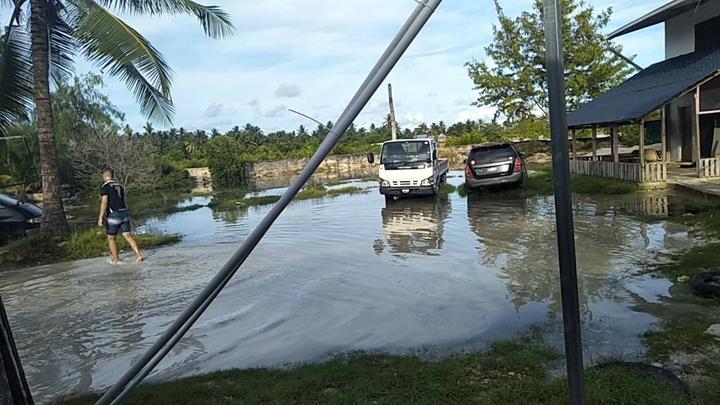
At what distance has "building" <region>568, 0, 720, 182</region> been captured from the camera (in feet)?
55.0

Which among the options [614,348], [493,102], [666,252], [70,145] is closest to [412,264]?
[666,252]

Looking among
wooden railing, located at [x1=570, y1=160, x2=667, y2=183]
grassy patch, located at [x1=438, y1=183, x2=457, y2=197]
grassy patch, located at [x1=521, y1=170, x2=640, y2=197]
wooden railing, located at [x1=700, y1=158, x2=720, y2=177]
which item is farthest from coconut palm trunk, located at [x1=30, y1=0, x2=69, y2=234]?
wooden railing, located at [x1=700, y1=158, x2=720, y2=177]

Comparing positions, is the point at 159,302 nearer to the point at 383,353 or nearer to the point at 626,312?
the point at 383,353

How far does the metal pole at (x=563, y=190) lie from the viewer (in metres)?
2.71

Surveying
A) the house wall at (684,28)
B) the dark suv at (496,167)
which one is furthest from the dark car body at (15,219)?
the house wall at (684,28)

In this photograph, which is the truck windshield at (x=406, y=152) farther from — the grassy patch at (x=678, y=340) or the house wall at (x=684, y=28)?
the grassy patch at (x=678, y=340)

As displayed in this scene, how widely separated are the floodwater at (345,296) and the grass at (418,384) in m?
0.52

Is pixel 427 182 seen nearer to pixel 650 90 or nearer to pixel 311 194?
pixel 650 90

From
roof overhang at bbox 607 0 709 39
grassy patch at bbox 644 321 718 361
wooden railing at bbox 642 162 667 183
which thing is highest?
roof overhang at bbox 607 0 709 39

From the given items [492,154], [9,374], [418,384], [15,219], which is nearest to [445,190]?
[492,154]

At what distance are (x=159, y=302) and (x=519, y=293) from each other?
205 inches

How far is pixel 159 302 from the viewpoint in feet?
28.0

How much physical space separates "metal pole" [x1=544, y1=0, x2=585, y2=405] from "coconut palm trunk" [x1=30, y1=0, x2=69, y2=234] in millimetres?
15014

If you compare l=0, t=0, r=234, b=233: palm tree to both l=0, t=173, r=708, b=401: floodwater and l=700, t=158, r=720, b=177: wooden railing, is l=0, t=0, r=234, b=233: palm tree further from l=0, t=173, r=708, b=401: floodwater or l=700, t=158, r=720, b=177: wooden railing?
l=700, t=158, r=720, b=177: wooden railing
